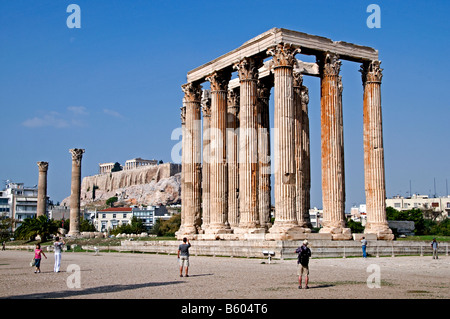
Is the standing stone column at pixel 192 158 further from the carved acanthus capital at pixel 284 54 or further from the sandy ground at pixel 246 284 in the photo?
the sandy ground at pixel 246 284

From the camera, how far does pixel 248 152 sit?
125ft

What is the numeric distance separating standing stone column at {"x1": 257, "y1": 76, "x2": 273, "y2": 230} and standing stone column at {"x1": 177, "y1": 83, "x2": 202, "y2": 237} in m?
5.33

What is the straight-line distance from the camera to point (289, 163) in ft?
111

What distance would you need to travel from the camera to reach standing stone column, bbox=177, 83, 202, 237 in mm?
45219

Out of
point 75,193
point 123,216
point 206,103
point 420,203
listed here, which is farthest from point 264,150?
point 123,216

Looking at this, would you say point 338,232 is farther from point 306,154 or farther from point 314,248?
point 306,154

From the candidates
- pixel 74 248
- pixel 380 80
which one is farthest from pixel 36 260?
pixel 74 248

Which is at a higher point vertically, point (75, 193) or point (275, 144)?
point (275, 144)

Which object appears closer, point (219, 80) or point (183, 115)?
point (219, 80)

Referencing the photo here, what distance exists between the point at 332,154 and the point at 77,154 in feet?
159

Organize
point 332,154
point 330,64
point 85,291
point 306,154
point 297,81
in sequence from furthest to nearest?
point 306,154 → point 297,81 → point 330,64 → point 332,154 → point 85,291

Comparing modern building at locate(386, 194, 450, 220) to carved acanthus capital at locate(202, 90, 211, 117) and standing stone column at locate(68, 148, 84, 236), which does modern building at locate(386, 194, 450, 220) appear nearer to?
standing stone column at locate(68, 148, 84, 236)

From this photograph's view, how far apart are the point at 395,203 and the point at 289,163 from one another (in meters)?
125

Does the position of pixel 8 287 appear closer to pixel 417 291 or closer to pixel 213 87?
pixel 417 291
